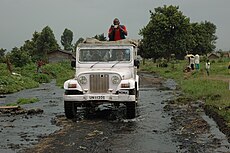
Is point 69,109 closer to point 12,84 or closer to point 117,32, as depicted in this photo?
point 117,32

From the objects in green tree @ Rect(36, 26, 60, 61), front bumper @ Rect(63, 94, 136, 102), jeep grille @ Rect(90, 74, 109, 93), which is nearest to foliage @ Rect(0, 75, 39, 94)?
front bumper @ Rect(63, 94, 136, 102)

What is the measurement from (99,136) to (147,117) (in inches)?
123

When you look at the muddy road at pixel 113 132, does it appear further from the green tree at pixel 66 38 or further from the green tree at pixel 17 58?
Answer: the green tree at pixel 66 38

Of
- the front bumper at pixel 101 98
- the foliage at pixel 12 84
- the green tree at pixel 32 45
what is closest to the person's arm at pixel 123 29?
the front bumper at pixel 101 98

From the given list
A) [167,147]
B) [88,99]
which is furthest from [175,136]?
[88,99]

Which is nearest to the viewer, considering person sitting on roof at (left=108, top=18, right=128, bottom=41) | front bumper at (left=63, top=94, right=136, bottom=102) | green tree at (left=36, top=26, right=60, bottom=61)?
front bumper at (left=63, top=94, right=136, bottom=102)

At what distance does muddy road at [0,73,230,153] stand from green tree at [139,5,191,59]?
1871 inches

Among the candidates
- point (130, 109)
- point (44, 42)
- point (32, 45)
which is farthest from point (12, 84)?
point (32, 45)

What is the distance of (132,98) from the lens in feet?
35.4

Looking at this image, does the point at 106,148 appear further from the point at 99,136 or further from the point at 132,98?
the point at 132,98

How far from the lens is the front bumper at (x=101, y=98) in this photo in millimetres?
10766

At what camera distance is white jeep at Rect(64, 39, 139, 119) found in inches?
428

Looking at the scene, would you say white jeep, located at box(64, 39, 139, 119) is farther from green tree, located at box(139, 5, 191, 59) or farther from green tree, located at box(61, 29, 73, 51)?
green tree, located at box(61, 29, 73, 51)

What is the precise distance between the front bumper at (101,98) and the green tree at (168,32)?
163 ft
